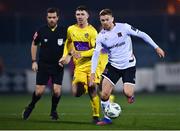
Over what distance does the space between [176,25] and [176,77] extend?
111 inches

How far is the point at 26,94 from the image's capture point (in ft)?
81.4

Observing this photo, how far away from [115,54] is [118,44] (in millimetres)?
212

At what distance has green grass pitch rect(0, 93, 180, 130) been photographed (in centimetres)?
1288

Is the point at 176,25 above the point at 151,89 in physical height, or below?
above

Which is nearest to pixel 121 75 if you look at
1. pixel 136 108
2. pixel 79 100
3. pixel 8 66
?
pixel 136 108

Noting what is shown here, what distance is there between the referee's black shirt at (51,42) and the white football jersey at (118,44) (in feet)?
4.33

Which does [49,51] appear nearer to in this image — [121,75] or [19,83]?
[121,75]

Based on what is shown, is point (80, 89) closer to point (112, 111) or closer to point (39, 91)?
point (39, 91)

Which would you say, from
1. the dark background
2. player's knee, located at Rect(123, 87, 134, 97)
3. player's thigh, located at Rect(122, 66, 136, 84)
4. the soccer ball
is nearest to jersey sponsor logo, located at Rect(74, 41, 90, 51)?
player's thigh, located at Rect(122, 66, 136, 84)

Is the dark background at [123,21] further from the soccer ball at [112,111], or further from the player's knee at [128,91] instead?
the soccer ball at [112,111]

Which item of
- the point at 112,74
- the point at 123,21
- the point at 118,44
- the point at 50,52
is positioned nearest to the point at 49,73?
the point at 50,52

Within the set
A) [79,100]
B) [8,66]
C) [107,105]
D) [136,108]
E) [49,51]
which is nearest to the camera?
[107,105]

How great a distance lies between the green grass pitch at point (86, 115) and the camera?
1288 cm

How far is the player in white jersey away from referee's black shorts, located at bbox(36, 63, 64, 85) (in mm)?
1188
